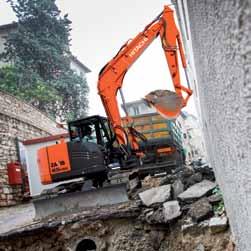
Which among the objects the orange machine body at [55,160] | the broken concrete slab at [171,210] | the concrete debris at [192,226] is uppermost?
the orange machine body at [55,160]

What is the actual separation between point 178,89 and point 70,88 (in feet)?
57.5

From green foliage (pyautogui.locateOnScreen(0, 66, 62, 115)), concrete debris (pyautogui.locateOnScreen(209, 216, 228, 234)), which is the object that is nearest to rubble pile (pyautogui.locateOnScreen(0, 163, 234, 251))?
concrete debris (pyautogui.locateOnScreen(209, 216, 228, 234))

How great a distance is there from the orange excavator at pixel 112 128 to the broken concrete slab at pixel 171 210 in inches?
82.8

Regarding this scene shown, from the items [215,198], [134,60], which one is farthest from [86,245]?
[134,60]

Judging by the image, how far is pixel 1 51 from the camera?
81.0 feet

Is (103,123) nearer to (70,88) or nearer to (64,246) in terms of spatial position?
(64,246)

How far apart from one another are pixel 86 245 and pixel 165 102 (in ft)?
9.33

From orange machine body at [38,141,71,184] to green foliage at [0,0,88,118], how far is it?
569 inches

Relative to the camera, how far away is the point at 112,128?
286 inches

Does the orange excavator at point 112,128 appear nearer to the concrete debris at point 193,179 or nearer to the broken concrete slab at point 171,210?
the concrete debris at point 193,179

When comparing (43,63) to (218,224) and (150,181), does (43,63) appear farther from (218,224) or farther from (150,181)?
(218,224)

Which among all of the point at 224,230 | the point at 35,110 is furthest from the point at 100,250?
the point at 35,110

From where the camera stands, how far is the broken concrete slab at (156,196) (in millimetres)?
5350

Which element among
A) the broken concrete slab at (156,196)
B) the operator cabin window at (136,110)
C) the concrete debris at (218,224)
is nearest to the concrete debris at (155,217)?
the broken concrete slab at (156,196)
